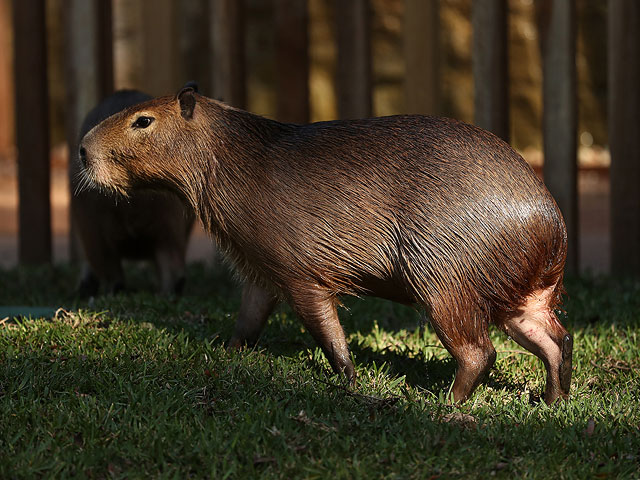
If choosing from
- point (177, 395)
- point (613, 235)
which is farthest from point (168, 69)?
point (177, 395)

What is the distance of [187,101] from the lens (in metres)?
3.48

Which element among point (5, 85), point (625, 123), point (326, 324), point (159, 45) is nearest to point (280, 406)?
point (326, 324)

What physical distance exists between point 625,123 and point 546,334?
2738mm

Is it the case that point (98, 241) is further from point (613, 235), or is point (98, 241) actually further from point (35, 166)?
point (613, 235)

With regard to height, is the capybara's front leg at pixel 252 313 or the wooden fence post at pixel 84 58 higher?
the wooden fence post at pixel 84 58

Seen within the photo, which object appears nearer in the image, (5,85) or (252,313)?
(252,313)

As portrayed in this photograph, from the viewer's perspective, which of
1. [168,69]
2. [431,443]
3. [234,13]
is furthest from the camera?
[168,69]

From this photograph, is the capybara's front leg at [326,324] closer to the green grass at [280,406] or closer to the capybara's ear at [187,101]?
the green grass at [280,406]

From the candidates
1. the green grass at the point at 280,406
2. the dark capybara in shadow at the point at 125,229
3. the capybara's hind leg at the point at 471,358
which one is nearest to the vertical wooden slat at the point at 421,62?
the dark capybara in shadow at the point at 125,229

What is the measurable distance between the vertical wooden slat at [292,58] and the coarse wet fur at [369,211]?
10.5 feet

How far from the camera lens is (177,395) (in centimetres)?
323

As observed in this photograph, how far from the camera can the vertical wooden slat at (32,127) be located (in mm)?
6472

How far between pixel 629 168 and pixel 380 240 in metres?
2.95

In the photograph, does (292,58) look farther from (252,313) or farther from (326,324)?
(326,324)
